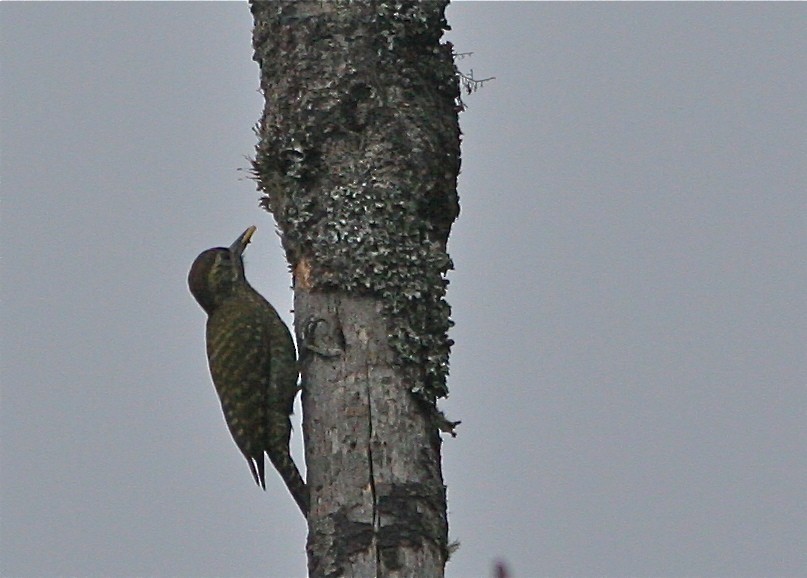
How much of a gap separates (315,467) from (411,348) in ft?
1.89

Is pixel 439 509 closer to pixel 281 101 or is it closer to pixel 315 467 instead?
pixel 315 467

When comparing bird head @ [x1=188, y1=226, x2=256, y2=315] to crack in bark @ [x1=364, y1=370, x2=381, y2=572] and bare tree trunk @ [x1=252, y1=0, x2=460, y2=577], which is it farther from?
crack in bark @ [x1=364, y1=370, x2=381, y2=572]

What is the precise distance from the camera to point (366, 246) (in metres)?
4.75

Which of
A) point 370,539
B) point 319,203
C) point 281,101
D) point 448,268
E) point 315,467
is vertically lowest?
point 370,539

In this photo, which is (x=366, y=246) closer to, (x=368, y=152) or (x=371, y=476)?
(x=368, y=152)

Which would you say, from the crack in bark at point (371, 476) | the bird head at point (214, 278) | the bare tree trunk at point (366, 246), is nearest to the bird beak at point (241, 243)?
the bird head at point (214, 278)

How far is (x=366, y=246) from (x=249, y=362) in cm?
149

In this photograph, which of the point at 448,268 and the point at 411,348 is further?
the point at 448,268

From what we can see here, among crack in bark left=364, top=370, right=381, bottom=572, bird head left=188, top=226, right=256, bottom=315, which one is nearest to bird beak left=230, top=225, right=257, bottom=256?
bird head left=188, top=226, right=256, bottom=315

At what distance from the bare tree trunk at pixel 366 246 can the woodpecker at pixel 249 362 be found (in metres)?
0.81

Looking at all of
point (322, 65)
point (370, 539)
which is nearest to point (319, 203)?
point (322, 65)

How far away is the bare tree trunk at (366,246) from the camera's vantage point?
4234 mm

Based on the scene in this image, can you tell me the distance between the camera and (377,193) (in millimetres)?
4766

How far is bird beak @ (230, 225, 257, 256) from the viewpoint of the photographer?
21.6 ft
